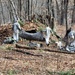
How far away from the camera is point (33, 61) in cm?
1422

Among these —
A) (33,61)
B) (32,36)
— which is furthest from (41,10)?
(33,61)

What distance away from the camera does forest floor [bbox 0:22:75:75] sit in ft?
39.9

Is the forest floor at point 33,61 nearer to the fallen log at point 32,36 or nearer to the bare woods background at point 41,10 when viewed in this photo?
the fallen log at point 32,36

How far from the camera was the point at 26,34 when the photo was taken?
21750mm

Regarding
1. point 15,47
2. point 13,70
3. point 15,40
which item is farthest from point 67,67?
point 15,40

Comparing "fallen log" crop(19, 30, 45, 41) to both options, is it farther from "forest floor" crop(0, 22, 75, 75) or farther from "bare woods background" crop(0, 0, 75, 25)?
"bare woods background" crop(0, 0, 75, 25)

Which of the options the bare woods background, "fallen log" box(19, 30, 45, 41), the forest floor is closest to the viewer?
the forest floor

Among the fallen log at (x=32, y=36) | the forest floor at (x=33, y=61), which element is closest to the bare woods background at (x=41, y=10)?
the fallen log at (x=32, y=36)

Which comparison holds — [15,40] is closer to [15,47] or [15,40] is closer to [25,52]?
[15,47]

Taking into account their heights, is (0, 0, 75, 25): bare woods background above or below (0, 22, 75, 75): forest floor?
below

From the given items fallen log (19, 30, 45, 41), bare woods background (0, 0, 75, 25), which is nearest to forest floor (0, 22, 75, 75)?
fallen log (19, 30, 45, 41)

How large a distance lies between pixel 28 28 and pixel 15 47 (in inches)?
208

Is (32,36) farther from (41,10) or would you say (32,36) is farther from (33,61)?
(41,10)

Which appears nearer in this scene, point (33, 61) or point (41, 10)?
point (33, 61)
